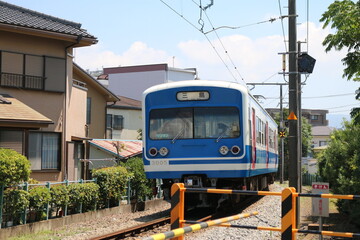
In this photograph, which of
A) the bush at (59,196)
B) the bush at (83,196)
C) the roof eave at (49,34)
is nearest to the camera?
the bush at (59,196)

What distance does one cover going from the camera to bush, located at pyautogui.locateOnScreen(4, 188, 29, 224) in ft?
→ 38.3

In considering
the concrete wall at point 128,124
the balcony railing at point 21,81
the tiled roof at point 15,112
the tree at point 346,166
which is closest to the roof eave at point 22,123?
the tiled roof at point 15,112

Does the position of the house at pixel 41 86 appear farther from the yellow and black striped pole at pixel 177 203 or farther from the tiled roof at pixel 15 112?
the yellow and black striped pole at pixel 177 203

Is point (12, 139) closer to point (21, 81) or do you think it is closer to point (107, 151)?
point (21, 81)

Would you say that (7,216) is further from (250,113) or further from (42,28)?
(42,28)

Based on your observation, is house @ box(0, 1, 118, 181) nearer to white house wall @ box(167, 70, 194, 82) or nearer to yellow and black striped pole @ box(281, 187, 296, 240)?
yellow and black striped pole @ box(281, 187, 296, 240)

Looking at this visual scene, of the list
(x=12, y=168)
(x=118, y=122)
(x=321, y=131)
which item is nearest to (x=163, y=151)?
(x=12, y=168)

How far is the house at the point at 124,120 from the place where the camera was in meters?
37.1

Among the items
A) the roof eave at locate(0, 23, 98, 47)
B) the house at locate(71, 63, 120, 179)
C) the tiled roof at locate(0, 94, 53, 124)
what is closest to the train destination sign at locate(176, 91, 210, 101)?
the tiled roof at locate(0, 94, 53, 124)

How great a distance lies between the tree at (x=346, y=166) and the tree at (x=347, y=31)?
128cm

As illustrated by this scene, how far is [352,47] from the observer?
13.1m

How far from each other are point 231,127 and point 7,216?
218 inches

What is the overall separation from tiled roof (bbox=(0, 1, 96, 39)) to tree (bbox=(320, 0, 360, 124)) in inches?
342

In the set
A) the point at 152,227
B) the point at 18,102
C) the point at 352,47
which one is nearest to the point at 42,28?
the point at 18,102
